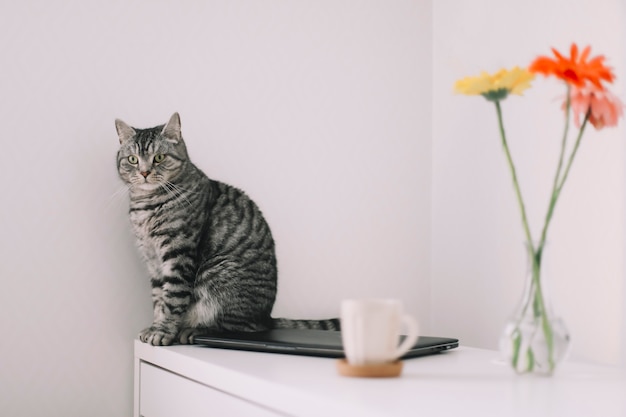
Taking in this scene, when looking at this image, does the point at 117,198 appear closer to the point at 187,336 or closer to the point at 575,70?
the point at 187,336

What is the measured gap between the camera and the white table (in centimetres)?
86

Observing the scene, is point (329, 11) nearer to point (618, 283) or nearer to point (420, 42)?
point (420, 42)

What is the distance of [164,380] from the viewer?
1.44m

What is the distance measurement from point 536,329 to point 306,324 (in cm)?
81

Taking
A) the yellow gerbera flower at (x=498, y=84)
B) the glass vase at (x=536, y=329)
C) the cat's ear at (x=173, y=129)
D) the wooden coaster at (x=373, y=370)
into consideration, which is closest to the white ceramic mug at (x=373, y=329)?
the wooden coaster at (x=373, y=370)

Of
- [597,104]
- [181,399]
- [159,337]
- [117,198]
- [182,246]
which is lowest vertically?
[181,399]

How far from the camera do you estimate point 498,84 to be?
0.99m

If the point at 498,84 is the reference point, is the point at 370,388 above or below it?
below

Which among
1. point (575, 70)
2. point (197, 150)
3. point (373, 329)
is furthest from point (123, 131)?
point (575, 70)

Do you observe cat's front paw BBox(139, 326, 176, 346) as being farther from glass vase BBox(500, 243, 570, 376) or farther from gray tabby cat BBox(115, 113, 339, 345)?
glass vase BBox(500, 243, 570, 376)

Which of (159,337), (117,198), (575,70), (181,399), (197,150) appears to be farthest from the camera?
(197,150)

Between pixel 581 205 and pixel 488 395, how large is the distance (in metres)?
0.88

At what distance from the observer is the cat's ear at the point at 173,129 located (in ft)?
5.10

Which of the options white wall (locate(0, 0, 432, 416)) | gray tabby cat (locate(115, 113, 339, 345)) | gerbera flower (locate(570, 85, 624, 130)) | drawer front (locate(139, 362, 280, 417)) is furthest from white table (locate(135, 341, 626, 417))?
gerbera flower (locate(570, 85, 624, 130))
